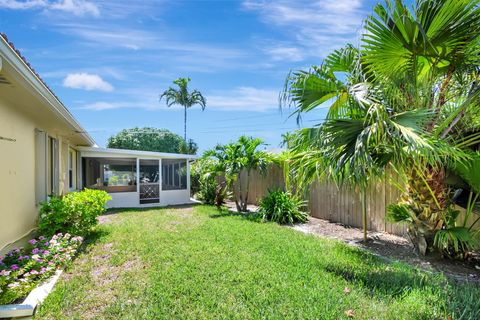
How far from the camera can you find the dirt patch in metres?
4.65

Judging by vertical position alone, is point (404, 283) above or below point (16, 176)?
below

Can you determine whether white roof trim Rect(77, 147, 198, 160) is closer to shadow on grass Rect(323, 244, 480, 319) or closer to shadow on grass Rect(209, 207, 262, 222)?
shadow on grass Rect(209, 207, 262, 222)

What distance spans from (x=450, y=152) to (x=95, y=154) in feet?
43.5

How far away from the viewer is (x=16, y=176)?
539cm

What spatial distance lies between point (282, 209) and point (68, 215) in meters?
5.72

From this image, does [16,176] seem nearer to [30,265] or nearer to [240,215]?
[30,265]

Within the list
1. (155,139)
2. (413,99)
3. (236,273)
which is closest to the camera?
(236,273)

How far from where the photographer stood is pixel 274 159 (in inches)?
428

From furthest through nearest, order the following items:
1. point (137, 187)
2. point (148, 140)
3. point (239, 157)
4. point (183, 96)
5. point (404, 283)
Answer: point (148, 140) → point (183, 96) → point (137, 187) → point (239, 157) → point (404, 283)

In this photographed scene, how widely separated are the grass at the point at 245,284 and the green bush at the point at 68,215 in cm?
52

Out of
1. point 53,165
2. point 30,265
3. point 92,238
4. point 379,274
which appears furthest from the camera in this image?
point 53,165

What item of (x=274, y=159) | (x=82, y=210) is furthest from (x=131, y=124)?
(x=82, y=210)

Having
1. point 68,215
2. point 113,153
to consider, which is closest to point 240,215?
point 68,215

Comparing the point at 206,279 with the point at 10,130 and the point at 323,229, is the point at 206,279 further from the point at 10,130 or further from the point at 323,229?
the point at 323,229
